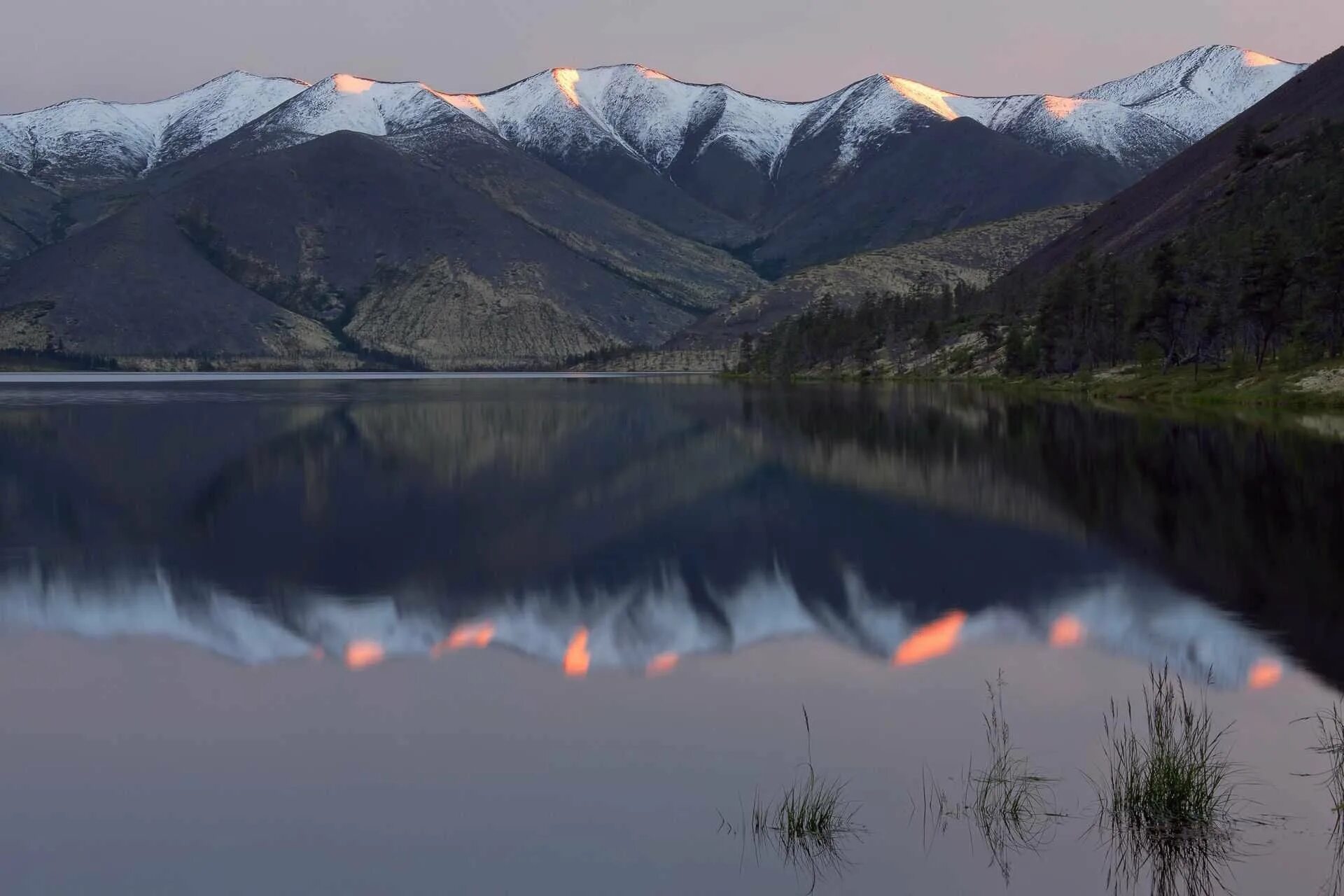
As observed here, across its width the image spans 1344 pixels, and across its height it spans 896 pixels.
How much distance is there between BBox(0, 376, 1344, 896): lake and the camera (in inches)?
567

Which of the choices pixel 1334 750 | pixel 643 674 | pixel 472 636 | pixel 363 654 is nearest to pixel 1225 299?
pixel 472 636

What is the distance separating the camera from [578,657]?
23344 mm

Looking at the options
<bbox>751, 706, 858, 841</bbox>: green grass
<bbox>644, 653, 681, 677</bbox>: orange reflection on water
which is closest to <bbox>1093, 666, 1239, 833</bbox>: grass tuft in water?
<bbox>751, 706, 858, 841</bbox>: green grass

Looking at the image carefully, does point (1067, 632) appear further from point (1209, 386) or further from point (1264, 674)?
point (1209, 386)

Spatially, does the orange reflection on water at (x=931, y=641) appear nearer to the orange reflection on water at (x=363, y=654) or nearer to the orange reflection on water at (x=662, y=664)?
the orange reflection on water at (x=662, y=664)

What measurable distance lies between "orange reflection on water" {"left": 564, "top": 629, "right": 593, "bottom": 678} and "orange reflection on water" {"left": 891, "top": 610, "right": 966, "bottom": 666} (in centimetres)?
571

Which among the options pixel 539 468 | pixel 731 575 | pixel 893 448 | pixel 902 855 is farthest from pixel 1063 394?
pixel 902 855

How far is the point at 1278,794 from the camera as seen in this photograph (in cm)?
1573

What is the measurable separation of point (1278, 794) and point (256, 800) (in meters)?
13.2

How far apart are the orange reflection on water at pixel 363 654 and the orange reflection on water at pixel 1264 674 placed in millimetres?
15412

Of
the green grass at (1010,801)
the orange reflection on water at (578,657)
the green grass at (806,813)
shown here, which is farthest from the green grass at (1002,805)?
the orange reflection on water at (578,657)

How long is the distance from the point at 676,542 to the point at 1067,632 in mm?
15674

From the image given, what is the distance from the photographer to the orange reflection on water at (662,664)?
72.9ft

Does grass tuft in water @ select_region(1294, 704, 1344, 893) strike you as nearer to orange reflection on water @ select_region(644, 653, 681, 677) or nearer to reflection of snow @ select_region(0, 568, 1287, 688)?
reflection of snow @ select_region(0, 568, 1287, 688)
